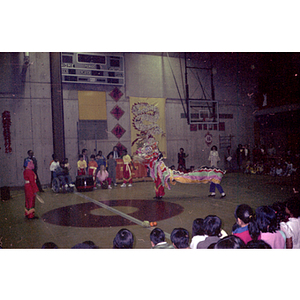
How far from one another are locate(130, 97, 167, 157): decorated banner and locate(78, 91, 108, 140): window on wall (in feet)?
2.97

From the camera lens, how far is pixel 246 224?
2.35 metres

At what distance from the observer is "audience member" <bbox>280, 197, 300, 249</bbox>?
2.43 meters

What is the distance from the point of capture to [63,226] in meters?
4.10

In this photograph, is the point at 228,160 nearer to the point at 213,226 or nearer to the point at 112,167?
the point at 112,167

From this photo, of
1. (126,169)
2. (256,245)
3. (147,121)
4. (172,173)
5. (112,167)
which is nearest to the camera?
(256,245)

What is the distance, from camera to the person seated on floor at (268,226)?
222cm

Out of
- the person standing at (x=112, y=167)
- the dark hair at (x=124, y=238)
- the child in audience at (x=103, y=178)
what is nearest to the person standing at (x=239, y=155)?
the person standing at (x=112, y=167)

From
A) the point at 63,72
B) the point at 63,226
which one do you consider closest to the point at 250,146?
the point at 63,72

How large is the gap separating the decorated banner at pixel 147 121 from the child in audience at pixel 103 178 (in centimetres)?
119

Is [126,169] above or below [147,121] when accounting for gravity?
below

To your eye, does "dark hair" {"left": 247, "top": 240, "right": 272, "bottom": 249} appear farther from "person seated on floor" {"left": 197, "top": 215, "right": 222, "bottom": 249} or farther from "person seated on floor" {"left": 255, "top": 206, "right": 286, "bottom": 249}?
"person seated on floor" {"left": 197, "top": 215, "right": 222, "bottom": 249}

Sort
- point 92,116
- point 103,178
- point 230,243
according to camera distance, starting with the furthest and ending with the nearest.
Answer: point 92,116, point 103,178, point 230,243

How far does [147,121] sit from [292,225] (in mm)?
6470

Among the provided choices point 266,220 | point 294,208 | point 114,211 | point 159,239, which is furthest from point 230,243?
point 114,211
